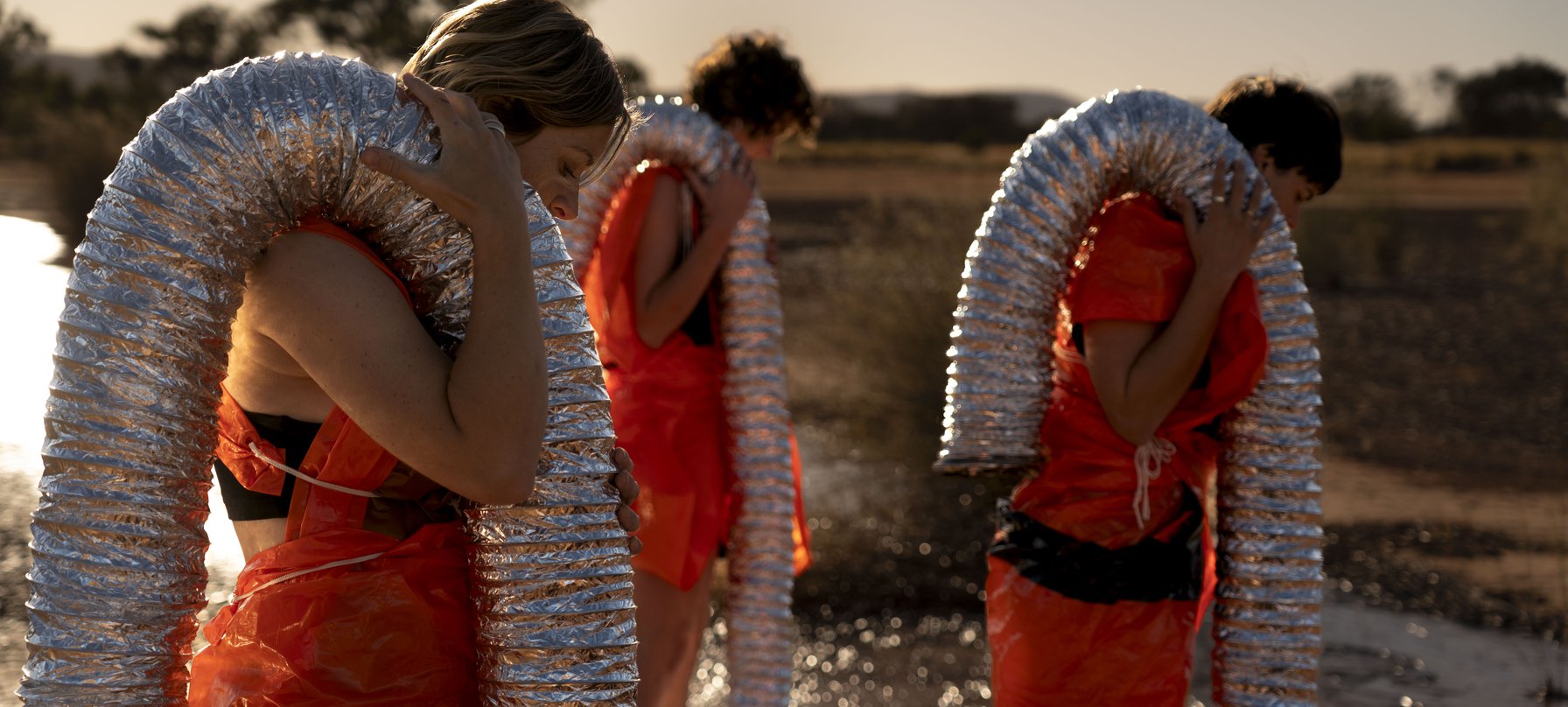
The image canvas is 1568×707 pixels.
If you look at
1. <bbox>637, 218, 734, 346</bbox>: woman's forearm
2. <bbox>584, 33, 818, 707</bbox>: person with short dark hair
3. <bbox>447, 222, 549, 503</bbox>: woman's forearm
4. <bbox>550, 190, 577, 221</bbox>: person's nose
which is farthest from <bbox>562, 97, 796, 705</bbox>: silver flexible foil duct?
<bbox>447, 222, 549, 503</bbox>: woman's forearm

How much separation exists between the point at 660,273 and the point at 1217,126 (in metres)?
1.49

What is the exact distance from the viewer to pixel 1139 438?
276cm

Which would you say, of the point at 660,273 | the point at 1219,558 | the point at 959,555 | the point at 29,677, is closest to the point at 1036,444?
the point at 1219,558

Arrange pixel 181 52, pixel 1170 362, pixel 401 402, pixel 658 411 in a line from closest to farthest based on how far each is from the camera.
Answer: pixel 401 402 → pixel 1170 362 → pixel 658 411 → pixel 181 52

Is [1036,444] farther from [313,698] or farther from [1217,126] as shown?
[313,698]

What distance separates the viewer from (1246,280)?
9.14ft

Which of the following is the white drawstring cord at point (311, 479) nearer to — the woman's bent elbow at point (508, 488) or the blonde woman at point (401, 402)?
the blonde woman at point (401, 402)

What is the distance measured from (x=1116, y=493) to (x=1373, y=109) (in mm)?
38980

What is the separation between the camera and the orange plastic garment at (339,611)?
174 cm

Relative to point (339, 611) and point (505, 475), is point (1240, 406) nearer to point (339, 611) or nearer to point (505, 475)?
point (505, 475)

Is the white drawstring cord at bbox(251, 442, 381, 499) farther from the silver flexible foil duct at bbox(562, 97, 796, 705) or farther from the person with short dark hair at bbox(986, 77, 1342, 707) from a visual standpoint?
the silver flexible foil duct at bbox(562, 97, 796, 705)

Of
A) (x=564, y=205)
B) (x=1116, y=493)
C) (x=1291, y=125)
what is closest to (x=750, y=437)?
(x=1116, y=493)

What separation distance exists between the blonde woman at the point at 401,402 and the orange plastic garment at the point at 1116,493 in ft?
3.75

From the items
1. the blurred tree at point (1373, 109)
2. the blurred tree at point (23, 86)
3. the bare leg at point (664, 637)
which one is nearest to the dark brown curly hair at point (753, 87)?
the bare leg at point (664, 637)
